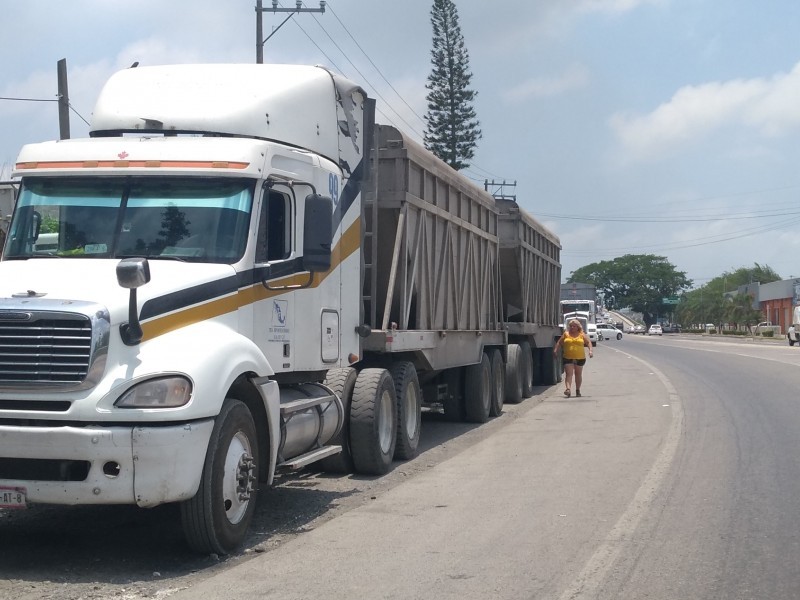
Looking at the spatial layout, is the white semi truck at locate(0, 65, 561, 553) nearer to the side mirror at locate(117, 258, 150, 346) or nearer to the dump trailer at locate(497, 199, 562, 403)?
the side mirror at locate(117, 258, 150, 346)

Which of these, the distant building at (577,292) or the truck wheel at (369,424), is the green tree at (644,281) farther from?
the truck wheel at (369,424)

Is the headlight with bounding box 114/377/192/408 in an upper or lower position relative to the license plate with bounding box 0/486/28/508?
upper

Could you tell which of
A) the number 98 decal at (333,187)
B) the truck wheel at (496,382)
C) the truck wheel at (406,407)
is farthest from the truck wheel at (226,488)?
the truck wheel at (496,382)

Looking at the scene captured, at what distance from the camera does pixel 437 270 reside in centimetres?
1324

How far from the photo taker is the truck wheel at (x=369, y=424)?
10.3m

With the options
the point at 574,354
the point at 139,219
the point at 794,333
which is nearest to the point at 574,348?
the point at 574,354

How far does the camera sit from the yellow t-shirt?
67.2 ft

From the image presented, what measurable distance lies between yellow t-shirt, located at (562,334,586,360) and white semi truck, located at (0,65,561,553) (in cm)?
909

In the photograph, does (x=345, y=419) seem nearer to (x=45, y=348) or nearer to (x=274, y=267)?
(x=274, y=267)

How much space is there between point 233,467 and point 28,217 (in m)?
2.59

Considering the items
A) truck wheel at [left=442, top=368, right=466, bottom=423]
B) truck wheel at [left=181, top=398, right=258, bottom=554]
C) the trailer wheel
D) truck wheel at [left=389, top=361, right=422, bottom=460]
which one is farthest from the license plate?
the trailer wheel

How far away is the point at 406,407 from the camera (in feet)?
38.3

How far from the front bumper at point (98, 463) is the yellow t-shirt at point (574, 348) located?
15.0m

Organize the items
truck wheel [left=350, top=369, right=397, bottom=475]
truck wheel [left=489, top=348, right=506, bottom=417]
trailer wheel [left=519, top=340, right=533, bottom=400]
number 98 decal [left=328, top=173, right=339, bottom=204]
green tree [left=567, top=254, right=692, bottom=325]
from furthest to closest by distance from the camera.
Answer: green tree [left=567, top=254, right=692, bottom=325]
trailer wheel [left=519, top=340, right=533, bottom=400]
truck wheel [left=489, top=348, right=506, bottom=417]
truck wheel [left=350, top=369, right=397, bottom=475]
number 98 decal [left=328, top=173, right=339, bottom=204]
